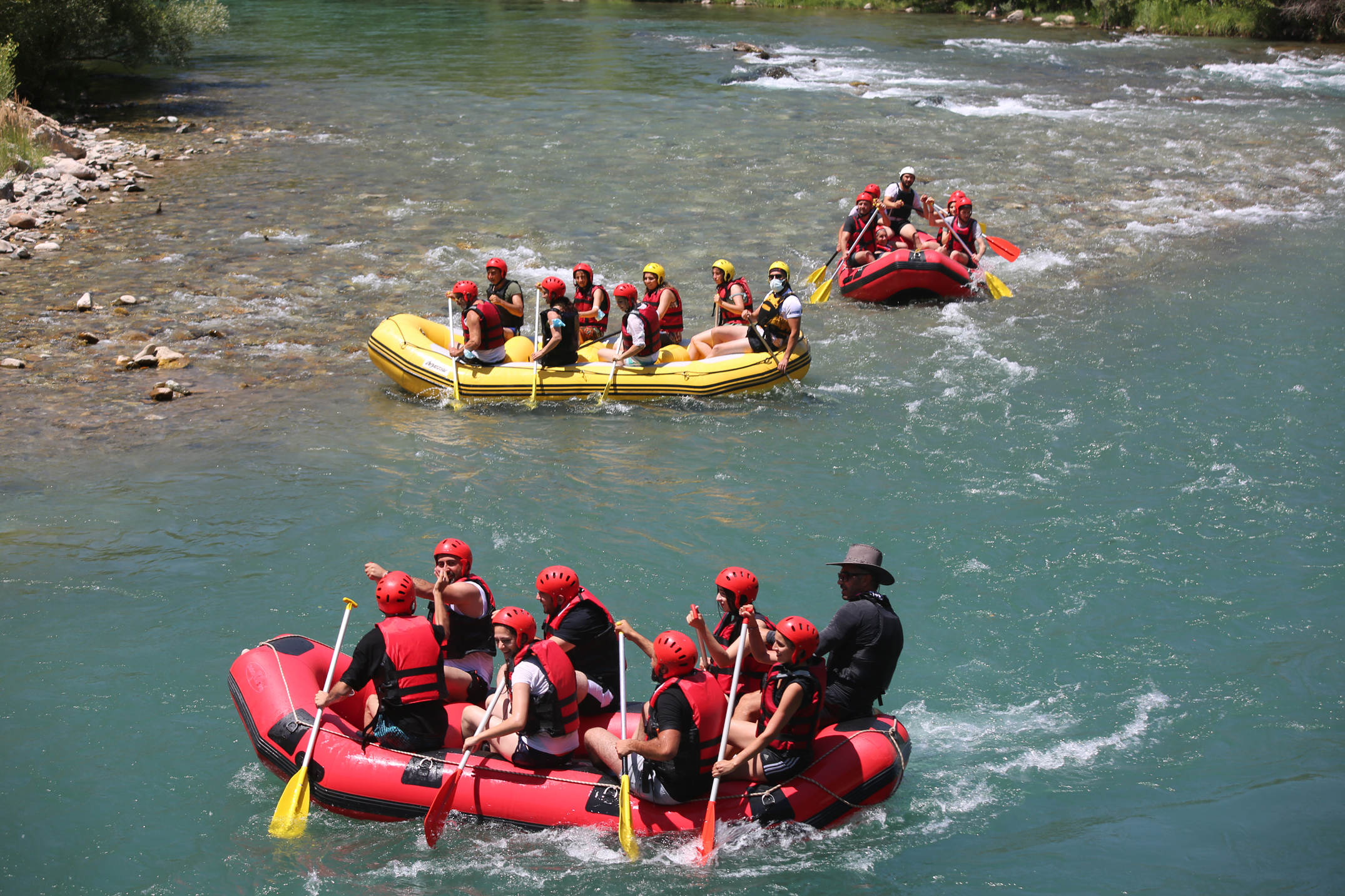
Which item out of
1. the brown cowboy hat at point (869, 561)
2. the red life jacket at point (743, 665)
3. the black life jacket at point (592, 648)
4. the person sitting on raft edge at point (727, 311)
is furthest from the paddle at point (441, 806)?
the person sitting on raft edge at point (727, 311)

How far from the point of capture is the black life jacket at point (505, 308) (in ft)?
34.9

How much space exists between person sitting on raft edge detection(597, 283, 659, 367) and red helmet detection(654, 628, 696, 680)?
18.2 feet

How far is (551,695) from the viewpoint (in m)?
5.28

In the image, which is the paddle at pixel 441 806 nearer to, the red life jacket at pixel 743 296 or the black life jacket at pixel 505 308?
the black life jacket at pixel 505 308

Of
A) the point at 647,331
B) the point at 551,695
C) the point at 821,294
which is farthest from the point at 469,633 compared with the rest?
the point at 821,294

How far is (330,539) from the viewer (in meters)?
8.12

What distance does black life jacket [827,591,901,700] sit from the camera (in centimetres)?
547

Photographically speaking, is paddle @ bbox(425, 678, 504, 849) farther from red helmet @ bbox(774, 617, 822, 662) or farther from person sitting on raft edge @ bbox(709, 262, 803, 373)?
person sitting on raft edge @ bbox(709, 262, 803, 373)

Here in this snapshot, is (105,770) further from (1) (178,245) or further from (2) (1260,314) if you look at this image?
(2) (1260,314)

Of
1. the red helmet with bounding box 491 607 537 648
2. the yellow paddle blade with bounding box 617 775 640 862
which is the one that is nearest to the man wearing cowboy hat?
the yellow paddle blade with bounding box 617 775 640 862

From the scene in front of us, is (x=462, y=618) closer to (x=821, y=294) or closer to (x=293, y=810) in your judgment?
(x=293, y=810)

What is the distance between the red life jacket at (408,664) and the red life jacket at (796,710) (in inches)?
63.2

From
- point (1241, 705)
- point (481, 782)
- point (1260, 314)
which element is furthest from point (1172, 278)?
point (481, 782)

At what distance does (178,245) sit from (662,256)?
6343mm
